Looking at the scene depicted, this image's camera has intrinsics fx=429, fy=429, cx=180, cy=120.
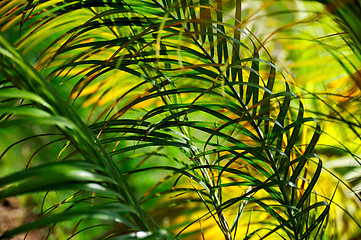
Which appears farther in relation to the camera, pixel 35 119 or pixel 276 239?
pixel 276 239

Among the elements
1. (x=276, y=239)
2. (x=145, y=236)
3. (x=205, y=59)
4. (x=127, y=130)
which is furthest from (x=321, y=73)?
(x=145, y=236)

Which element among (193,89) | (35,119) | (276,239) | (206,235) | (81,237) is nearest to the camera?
(35,119)

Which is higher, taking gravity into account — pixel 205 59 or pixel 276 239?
pixel 205 59

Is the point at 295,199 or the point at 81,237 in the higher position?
the point at 81,237

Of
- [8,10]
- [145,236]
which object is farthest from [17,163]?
[145,236]

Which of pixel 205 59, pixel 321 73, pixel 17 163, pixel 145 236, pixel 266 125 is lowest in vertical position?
pixel 145 236

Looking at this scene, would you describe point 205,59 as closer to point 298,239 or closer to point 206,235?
point 298,239

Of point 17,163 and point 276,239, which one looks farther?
point 17,163

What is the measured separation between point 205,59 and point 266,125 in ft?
0.51

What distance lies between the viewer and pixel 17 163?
198 centimetres

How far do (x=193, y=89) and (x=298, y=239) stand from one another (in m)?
0.29

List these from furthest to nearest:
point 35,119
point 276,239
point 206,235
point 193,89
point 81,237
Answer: point 81,237
point 206,235
point 276,239
point 193,89
point 35,119

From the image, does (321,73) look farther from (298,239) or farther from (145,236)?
(145,236)

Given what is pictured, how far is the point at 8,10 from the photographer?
29.0 inches
